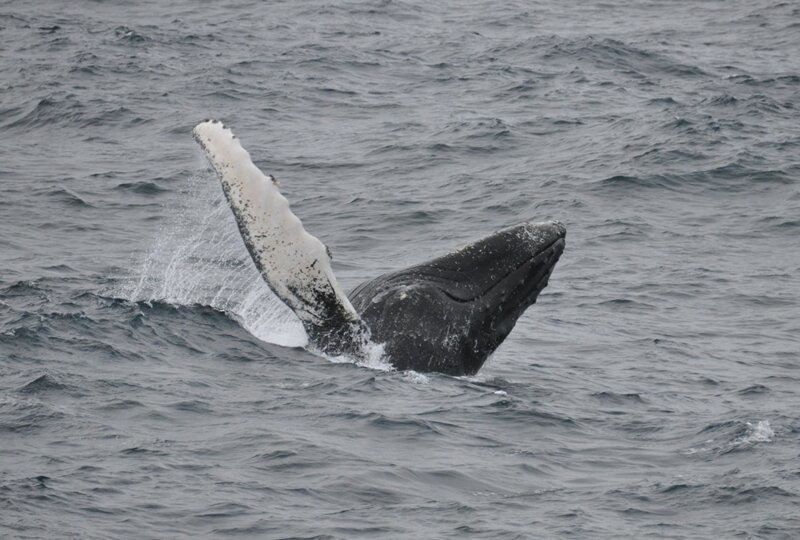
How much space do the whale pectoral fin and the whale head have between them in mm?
1307

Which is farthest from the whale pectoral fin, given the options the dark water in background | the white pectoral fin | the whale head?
the dark water in background

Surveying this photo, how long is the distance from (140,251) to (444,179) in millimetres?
9131

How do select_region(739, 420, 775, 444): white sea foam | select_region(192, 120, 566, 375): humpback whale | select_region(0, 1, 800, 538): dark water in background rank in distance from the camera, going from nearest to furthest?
select_region(0, 1, 800, 538): dark water in background < select_region(739, 420, 775, 444): white sea foam < select_region(192, 120, 566, 375): humpback whale

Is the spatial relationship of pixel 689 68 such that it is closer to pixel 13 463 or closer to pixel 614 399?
pixel 614 399

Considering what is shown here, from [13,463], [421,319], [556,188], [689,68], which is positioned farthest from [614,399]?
[689,68]

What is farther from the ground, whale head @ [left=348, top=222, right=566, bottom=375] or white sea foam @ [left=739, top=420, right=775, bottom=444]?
whale head @ [left=348, top=222, right=566, bottom=375]

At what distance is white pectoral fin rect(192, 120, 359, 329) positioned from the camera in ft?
54.0

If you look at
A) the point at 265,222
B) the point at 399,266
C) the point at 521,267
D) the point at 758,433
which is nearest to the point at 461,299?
the point at 521,267

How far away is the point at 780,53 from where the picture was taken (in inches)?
1919

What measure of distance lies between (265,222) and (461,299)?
281cm

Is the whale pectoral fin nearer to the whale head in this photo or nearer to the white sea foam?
the whale head

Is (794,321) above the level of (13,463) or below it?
below

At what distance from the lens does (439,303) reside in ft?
58.0

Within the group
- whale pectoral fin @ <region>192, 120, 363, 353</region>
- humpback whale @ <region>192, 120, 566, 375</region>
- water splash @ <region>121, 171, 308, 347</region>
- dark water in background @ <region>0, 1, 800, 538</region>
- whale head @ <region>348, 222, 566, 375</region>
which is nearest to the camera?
dark water in background @ <region>0, 1, 800, 538</region>
